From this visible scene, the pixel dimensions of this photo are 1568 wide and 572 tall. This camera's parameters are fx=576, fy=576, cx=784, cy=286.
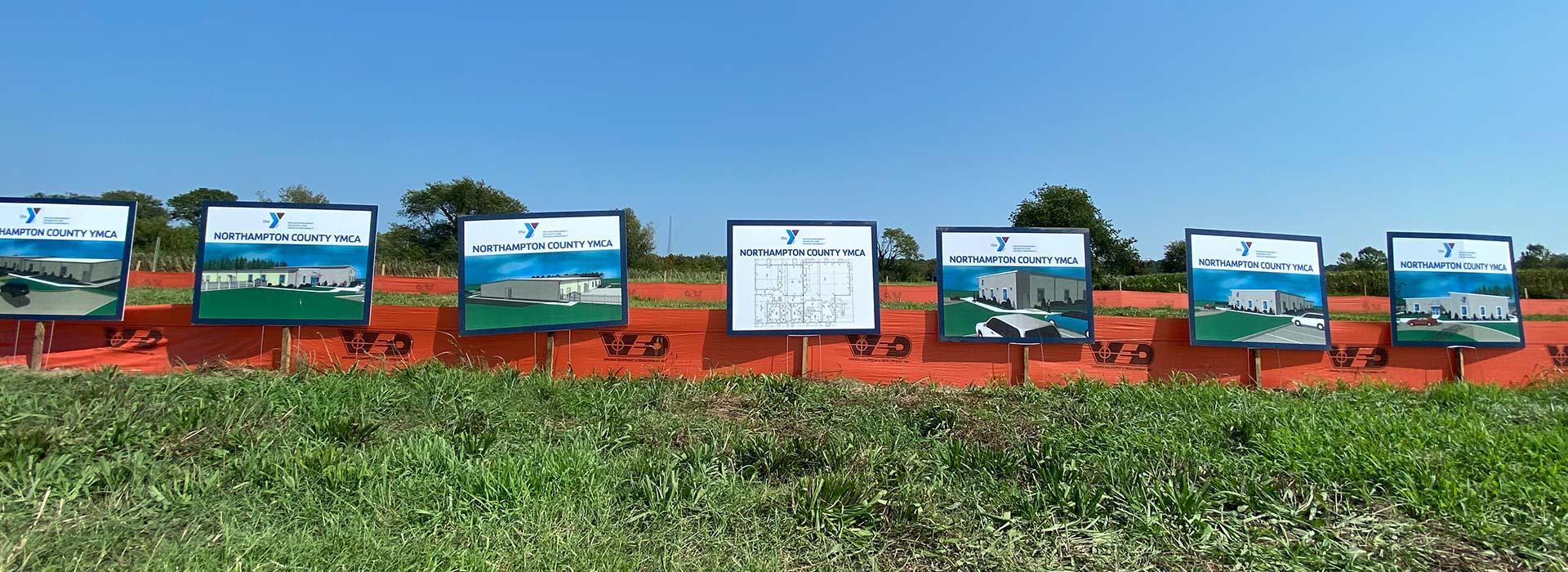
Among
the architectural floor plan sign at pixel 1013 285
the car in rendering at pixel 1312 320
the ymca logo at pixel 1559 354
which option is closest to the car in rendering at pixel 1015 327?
the architectural floor plan sign at pixel 1013 285

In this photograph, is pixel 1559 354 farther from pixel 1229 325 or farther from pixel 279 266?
pixel 279 266

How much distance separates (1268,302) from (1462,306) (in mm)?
2681

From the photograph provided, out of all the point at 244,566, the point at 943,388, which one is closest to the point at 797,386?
the point at 943,388

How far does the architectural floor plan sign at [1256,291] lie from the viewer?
244 inches

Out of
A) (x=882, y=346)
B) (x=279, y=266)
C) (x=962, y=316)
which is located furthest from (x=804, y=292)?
(x=279, y=266)

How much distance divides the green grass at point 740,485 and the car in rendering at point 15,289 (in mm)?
2239

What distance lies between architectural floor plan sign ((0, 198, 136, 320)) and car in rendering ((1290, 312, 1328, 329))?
487 inches

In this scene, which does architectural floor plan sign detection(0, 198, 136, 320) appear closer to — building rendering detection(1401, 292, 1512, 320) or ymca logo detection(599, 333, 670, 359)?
ymca logo detection(599, 333, 670, 359)

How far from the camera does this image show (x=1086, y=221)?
182ft

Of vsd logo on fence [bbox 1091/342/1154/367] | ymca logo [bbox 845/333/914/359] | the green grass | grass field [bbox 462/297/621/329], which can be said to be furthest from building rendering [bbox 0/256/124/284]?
vsd logo on fence [bbox 1091/342/1154/367]

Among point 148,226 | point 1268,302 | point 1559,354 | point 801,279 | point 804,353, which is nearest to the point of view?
point 804,353

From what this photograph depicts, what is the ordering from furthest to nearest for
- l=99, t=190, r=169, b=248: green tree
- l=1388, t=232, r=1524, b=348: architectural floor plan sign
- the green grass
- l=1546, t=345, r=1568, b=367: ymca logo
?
l=99, t=190, r=169, b=248: green tree → l=1546, t=345, r=1568, b=367: ymca logo → l=1388, t=232, r=1524, b=348: architectural floor plan sign → the green grass

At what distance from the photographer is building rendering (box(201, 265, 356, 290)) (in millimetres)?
5789

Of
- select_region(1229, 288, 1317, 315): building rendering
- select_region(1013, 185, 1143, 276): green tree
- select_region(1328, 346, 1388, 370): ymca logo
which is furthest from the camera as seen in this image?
select_region(1013, 185, 1143, 276): green tree
